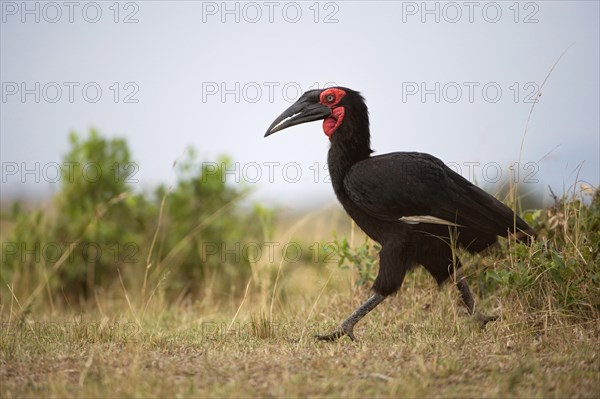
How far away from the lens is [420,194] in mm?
4730

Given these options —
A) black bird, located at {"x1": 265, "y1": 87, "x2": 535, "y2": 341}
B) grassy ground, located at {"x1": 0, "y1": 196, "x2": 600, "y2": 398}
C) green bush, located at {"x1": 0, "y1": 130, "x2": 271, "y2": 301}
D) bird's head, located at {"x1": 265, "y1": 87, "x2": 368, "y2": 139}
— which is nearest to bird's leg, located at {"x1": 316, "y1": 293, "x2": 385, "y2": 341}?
black bird, located at {"x1": 265, "y1": 87, "x2": 535, "y2": 341}

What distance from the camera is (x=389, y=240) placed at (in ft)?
15.9

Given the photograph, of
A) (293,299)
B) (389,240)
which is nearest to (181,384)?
(389,240)

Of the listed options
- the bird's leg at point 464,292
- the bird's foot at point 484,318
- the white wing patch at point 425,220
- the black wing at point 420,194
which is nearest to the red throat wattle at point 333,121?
the black wing at point 420,194

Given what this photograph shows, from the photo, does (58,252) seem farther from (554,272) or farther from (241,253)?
(554,272)

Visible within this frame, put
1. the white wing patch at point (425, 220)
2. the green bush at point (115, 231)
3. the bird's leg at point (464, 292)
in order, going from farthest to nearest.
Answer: the green bush at point (115, 231) < the bird's leg at point (464, 292) < the white wing patch at point (425, 220)

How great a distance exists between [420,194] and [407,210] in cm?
14

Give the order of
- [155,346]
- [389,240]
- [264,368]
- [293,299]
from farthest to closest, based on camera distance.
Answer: [293,299] → [389,240] → [155,346] → [264,368]

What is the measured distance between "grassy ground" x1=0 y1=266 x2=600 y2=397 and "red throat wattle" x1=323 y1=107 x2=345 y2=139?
1424 mm

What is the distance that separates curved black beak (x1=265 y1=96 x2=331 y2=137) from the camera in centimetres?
527

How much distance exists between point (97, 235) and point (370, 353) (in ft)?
16.8

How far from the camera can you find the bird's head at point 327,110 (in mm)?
5219

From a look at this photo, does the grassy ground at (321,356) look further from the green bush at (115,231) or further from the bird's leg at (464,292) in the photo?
the green bush at (115,231)

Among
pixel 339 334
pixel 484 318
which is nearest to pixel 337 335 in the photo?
pixel 339 334
